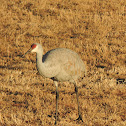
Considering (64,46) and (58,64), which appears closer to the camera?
(58,64)

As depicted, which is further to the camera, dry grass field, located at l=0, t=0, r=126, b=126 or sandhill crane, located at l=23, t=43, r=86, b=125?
dry grass field, located at l=0, t=0, r=126, b=126

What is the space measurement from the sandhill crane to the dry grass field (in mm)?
654

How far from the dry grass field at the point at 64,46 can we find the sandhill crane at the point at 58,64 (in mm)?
654

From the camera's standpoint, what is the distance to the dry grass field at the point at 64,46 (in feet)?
19.3

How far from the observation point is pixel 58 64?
5.62 metres

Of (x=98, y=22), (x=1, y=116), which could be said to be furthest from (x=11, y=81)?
(x=98, y=22)

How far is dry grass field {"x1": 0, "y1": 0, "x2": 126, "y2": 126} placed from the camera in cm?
588

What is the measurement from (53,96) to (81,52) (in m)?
3.68

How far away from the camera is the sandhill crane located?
5.19 meters

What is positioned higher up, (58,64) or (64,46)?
(64,46)

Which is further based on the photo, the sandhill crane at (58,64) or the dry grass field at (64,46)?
the dry grass field at (64,46)

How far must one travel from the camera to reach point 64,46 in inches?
417

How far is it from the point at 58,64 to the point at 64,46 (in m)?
5.03

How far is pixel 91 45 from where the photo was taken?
10.7 m
